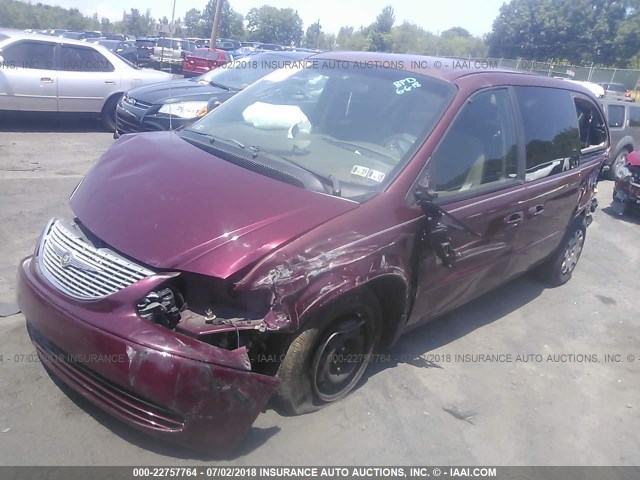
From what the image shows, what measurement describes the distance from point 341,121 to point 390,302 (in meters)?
1.25

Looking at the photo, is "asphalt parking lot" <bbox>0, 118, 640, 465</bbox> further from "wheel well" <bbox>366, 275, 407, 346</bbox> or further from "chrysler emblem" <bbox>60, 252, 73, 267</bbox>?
"chrysler emblem" <bbox>60, 252, 73, 267</bbox>

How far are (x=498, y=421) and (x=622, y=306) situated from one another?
2.87 meters

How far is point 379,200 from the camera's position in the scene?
3.21 metres

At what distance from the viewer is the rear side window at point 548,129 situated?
4434 mm

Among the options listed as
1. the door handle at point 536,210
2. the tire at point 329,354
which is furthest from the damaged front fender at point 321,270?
the door handle at point 536,210

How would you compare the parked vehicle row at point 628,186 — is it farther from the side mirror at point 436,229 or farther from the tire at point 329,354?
the tire at point 329,354

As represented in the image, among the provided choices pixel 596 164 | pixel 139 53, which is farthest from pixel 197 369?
pixel 139 53

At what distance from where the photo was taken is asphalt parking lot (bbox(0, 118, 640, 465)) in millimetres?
2918

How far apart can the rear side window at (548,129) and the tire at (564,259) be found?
0.81 metres

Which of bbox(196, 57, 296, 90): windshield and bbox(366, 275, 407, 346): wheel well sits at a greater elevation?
bbox(196, 57, 296, 90): windshield

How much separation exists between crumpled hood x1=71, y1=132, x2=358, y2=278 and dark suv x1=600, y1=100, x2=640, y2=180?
10.9 metres

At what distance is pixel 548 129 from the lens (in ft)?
15.5

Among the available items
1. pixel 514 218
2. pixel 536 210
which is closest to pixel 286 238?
pixel 514 218

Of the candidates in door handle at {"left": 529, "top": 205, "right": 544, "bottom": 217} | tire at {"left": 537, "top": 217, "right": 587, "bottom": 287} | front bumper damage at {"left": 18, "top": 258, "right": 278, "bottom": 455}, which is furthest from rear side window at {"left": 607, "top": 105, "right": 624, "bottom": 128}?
front bumper damage at {"left": 18, "top": 258, "right": 278, "bottom": 455}
